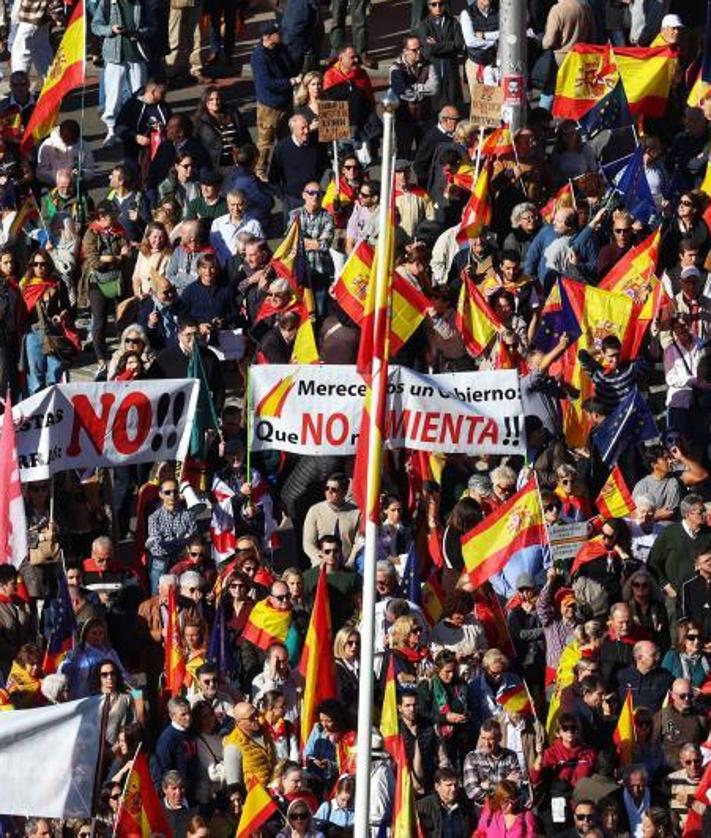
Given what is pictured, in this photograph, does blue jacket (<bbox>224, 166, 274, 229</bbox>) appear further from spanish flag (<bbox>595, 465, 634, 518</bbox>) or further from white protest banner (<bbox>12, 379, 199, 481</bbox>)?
spanish flag (<bbox>595, 465, 634, 518</bbox>)

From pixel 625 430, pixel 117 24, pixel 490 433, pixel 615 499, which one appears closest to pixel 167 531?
pixel 490 433

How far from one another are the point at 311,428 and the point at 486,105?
6040mm

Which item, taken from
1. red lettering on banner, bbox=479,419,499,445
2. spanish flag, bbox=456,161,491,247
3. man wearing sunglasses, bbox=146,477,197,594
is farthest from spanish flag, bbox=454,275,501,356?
man wearing sunglasses, bbox=146,477,197,594

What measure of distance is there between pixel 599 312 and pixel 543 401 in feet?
3.43

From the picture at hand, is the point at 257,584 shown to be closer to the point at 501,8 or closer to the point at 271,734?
the point at 271,734

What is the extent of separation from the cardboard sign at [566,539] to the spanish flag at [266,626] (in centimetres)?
178

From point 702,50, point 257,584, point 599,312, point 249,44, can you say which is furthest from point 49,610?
point 249,44

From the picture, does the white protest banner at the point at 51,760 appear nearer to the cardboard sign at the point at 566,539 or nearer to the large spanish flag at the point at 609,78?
the cardboard sign at the point at 566,539

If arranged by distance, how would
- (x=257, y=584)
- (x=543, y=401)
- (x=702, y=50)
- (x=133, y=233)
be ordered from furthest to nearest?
(x=702, y=50) → (x=133, y=233) → (x=543, y=401) → (x=257, y=584)

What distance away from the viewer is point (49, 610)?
24.1m

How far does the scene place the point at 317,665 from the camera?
2295cm

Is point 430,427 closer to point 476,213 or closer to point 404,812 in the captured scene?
point 404,812

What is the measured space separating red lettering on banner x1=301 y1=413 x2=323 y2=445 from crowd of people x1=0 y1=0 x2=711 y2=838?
0.71 metres

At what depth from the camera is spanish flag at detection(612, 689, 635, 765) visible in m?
22.8
